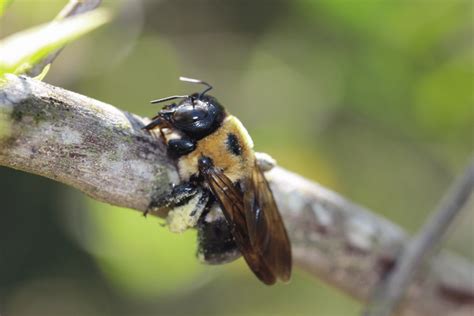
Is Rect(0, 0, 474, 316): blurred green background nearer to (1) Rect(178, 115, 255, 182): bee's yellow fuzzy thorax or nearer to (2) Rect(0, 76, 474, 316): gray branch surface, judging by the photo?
(2) Rect(0, 76, 474, 316): gray branch surface

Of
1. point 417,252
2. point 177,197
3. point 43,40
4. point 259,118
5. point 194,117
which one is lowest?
point 259,118

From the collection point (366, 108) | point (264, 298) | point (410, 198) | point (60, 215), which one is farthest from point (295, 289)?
point (60, 215)

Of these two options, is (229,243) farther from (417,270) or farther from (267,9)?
(267,9)

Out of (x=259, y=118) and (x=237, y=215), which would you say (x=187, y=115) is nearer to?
(x=237, y=215)

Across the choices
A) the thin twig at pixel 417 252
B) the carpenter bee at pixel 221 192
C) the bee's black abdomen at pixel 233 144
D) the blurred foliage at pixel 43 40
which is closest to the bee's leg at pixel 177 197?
the carpenter bee at pixel 221 192

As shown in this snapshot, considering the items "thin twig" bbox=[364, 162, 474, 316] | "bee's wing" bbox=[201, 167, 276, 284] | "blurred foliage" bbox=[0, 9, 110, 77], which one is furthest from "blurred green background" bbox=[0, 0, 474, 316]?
"blurred foliage" bbox=[0, 9, 110, 77]

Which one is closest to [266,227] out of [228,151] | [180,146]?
[228,151]
